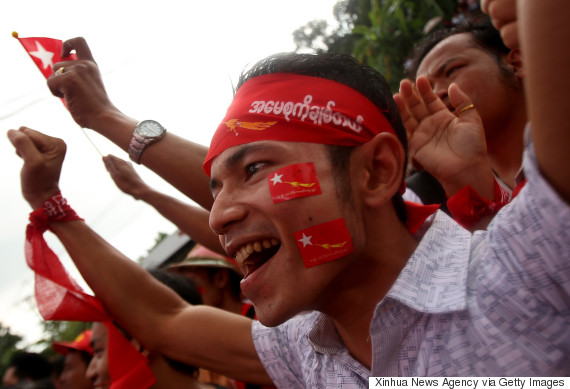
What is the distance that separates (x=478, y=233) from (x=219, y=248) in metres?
1.78

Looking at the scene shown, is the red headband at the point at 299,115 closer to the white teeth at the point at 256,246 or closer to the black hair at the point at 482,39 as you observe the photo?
the white teeth at the point at 256,246

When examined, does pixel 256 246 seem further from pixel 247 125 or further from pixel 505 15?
pixel 505 15

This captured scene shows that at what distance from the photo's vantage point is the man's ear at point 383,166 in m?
1.65

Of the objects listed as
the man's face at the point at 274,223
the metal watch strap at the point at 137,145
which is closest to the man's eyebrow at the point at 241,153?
the man's face at the point at 274,223

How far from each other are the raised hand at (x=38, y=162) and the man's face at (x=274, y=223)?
1.18m

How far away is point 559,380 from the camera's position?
1.10m

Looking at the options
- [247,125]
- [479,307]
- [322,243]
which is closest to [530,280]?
[479,307]

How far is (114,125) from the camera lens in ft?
8.07

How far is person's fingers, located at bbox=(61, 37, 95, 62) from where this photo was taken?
2459 mm

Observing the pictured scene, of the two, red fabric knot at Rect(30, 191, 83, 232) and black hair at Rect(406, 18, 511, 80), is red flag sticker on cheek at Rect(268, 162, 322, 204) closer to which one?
red fabric knot at Rect(30, 191, 83, 232)

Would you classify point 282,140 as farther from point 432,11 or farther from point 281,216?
point 432,11

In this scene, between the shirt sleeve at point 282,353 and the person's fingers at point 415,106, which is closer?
the shirt sleeve at point 282,353

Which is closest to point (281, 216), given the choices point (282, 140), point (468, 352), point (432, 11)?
point (282, 140)

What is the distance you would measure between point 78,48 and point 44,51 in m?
0.18
